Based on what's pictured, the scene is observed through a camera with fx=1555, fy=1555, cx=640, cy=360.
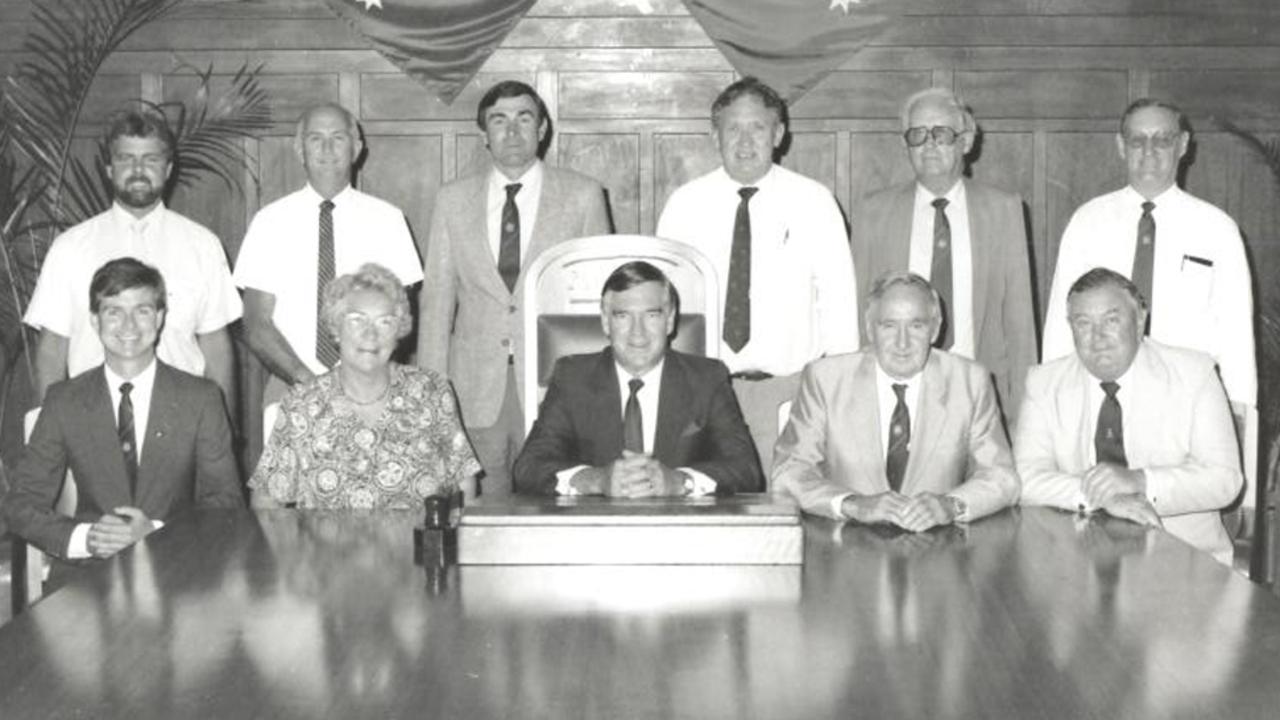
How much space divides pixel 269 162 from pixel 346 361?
2706 mm

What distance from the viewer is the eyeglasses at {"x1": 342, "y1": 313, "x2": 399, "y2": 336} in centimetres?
375

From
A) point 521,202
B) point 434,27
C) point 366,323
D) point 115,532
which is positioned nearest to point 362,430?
point 366,323

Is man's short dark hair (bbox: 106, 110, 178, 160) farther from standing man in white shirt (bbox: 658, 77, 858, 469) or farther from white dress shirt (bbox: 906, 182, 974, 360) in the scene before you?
white dress shirt (bbox: 906, 182, 974, 360)

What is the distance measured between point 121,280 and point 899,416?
1.94 metres

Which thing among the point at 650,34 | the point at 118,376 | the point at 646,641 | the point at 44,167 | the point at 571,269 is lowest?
the point at 646,641

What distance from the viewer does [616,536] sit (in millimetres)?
2727

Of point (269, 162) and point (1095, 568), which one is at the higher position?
point (269, 162)

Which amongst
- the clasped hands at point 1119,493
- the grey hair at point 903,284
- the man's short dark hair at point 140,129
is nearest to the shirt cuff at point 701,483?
the grey hair at point 903,284

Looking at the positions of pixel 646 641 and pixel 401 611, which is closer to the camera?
pixel 646 641

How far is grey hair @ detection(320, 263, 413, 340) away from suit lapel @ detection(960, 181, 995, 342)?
1948 mm

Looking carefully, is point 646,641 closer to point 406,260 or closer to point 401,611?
point 401,611

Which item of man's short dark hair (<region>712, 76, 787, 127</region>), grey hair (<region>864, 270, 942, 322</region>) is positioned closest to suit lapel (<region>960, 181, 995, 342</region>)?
man's short dark hair (<region>712, 76, 787, 127</region>)

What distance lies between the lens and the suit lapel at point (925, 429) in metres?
3.64

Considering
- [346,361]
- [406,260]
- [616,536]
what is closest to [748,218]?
[406,260]
